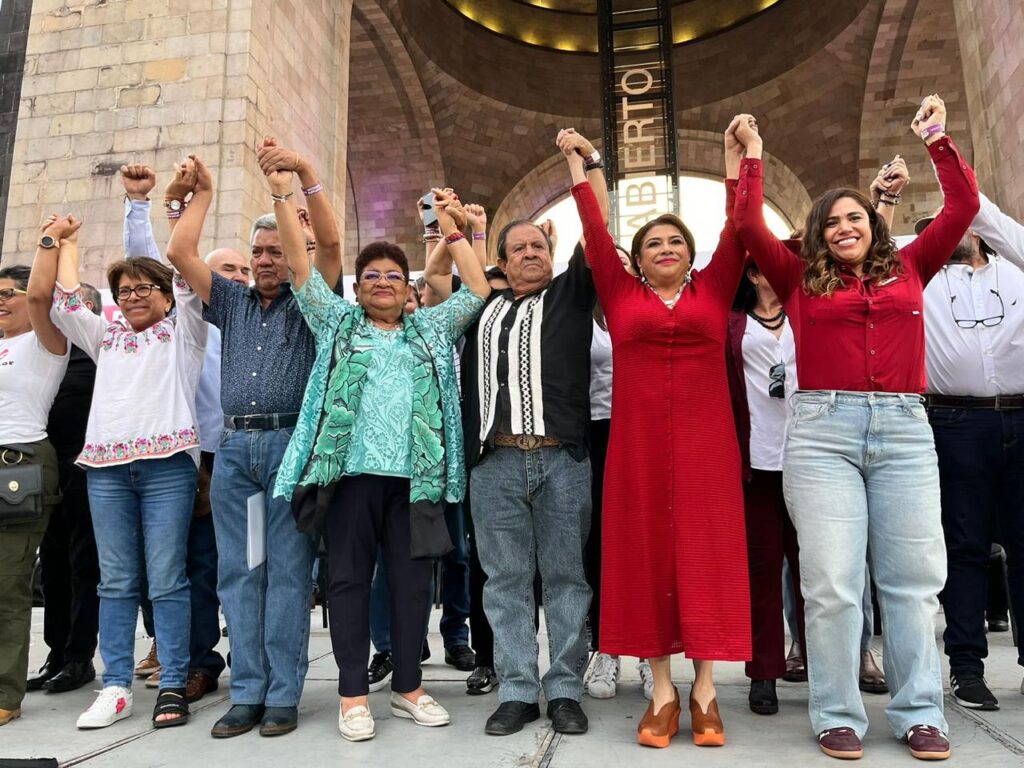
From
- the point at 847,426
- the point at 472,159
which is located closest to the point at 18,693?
the point at 847,426

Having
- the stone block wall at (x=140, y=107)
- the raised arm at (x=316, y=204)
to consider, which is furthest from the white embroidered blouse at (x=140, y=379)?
the stone block wall at (x=140, y=107)

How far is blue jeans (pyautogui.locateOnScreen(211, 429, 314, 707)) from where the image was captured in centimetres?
292

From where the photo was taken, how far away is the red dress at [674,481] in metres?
2.65

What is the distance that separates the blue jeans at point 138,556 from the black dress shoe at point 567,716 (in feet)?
4.86

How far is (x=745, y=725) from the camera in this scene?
2791mm

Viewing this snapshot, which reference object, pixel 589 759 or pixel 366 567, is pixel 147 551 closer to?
pixel 366 567

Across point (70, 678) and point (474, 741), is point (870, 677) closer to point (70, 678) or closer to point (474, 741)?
point (474, 741)

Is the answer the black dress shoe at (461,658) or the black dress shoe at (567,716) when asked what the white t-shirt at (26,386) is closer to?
the black dress shoe at (461,658)

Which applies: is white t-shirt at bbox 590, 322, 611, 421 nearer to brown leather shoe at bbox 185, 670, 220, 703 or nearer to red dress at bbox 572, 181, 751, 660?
red dress at bbox 572, 181, 751, 660

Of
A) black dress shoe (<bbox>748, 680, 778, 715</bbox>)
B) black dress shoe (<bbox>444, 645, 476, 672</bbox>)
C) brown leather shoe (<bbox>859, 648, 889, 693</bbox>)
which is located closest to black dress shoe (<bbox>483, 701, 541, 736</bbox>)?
black dress shoe (<bbox>748, 680, 778, 715</bbox>)

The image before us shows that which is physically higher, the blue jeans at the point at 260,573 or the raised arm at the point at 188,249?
the raised arm at the point at 188,249

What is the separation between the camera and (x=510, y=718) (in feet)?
8.89

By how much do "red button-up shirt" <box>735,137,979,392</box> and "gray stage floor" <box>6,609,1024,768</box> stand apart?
1.19 meters

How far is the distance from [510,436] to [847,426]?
118 centimetres
